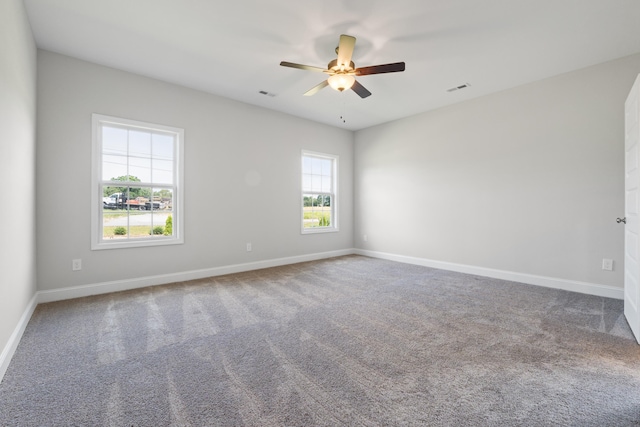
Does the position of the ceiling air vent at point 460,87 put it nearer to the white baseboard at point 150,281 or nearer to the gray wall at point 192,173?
the gray wall at point 192,173

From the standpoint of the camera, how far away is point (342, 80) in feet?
9.67

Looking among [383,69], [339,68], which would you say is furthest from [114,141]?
[383,69]

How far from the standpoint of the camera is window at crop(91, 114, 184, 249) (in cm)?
346

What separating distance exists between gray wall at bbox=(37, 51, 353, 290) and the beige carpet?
0.63 m

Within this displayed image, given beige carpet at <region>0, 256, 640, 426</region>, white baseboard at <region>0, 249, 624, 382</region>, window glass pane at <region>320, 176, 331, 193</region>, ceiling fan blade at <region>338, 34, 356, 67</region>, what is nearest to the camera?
beige carpet at <region>0, 256, 640, 426</region>

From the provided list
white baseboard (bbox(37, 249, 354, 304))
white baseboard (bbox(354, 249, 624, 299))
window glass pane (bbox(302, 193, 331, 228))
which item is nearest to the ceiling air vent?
white baseboard (bbox(354, 249, 624, 299))

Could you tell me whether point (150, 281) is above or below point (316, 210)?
below

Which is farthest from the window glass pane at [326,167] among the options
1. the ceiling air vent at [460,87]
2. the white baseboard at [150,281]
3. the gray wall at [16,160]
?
the gray wall at [16,160]

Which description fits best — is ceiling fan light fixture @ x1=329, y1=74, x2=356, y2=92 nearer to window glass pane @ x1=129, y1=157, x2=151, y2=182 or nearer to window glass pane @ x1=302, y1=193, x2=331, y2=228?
window glass pane @ x1=129, y1=157, x2=151, y2=182

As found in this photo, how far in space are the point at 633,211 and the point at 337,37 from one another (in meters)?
3.10

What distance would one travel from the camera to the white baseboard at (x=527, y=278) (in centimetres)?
330

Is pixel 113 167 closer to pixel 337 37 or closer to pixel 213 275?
pixel 213 275

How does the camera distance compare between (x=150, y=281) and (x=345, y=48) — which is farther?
(x=150, y=281)

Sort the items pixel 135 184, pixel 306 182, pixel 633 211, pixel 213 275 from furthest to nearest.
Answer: pixel 306 182, pixel 213 275, pixel 135 184, pixel 633 211
